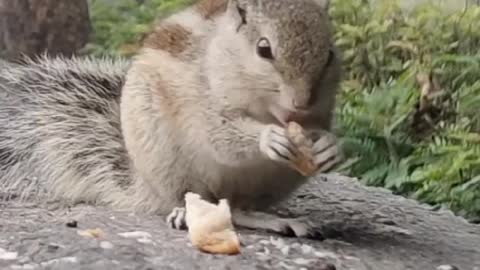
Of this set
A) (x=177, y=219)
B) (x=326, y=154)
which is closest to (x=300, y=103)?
(x=326, y=154)

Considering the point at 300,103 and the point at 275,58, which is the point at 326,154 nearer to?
the point at 300,103

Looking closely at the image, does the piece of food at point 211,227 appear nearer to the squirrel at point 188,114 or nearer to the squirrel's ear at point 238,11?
the squirrel at point 188,114

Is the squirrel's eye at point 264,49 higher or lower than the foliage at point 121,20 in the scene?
lower

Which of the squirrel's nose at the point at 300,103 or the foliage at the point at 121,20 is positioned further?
the foliage at the point at 121,20

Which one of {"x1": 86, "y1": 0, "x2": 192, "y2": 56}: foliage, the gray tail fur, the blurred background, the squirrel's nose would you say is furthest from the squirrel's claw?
{"x1": 86, "y1": 0, "x2": 192, "y2": 56}: foliage

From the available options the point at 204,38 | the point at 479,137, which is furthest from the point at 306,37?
the point at 479,137

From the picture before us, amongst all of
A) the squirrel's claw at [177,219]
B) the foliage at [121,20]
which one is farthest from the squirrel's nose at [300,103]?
the foliage at [121,20]

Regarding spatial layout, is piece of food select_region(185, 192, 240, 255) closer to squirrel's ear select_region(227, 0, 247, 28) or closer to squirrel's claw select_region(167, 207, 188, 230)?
squirrel's claw select_region(167, 207, 188, 230)
